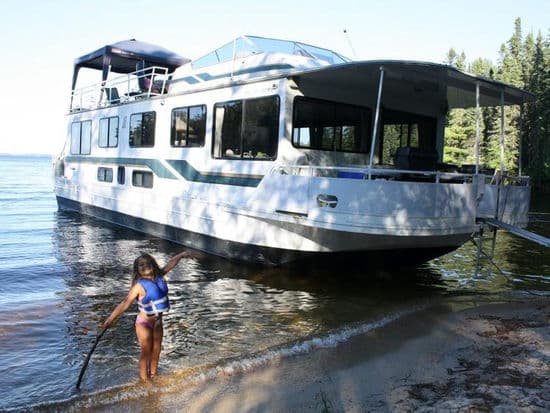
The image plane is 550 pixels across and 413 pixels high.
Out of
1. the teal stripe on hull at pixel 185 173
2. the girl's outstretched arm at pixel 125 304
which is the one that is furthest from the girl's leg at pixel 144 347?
the teal stripe on hull at pixel 185 173

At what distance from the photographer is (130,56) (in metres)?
16.8

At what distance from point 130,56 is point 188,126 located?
6399 millimetres

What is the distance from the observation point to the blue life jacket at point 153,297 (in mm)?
5176

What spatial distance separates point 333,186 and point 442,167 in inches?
114

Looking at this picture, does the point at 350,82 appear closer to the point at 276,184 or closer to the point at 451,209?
the point at 276,184

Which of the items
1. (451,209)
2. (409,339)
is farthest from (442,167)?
(409,339)

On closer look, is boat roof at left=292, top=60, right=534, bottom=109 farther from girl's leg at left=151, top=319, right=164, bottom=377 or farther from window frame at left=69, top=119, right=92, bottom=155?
window frame at left=69, top=119, right=92, bottom=155

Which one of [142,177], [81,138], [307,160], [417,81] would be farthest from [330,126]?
[81,138]

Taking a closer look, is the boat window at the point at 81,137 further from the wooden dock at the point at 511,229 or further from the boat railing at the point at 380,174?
the wooden dock at the point at 511,229

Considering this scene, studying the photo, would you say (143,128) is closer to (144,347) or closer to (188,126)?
(188,126)

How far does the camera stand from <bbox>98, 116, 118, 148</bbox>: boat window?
49.7 ft

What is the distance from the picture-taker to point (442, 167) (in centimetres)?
1002

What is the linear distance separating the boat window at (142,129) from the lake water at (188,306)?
2.56 metres

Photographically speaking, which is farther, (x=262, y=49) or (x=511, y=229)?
(x=262, y=49)
